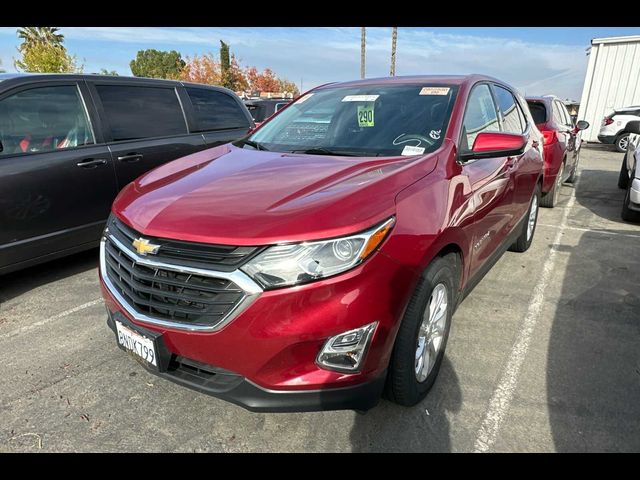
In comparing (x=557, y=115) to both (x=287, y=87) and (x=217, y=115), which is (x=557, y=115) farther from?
(x=287, y=87)

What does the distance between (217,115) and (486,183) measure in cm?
383

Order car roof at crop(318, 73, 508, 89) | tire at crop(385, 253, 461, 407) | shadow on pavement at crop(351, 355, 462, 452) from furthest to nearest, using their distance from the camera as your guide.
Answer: car roof at crop(318, 73, 508, 89)
shadow on pavement at crop(351, 355, 462, 452)
tire at crop(385, 253, 461, 407)

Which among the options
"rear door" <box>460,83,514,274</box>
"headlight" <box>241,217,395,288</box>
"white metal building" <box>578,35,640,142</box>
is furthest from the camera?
"white metal building" <box>578,35,640,142</box>

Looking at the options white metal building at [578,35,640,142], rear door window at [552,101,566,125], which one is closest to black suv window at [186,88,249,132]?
rear door window at [552,101,566,125]

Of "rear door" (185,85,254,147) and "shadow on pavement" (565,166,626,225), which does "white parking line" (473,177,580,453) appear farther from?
"rear door" (185,85,254,147)

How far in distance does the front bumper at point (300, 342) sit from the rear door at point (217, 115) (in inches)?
151

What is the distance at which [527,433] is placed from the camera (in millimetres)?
2195

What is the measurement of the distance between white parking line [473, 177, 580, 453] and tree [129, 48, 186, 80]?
73037 mm

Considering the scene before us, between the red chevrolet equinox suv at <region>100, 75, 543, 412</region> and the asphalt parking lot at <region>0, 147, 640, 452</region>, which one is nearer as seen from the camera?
the red chevrolet equinox suv at <region>100, 75, 543, 412</region>

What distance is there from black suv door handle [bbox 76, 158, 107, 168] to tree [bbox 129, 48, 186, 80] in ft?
233

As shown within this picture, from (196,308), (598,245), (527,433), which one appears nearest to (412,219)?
(196,308)

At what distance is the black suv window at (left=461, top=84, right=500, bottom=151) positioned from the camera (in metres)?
2.79

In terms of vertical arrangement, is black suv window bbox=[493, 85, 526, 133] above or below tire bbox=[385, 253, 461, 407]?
above

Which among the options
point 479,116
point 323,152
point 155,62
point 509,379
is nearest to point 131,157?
point 323,152
